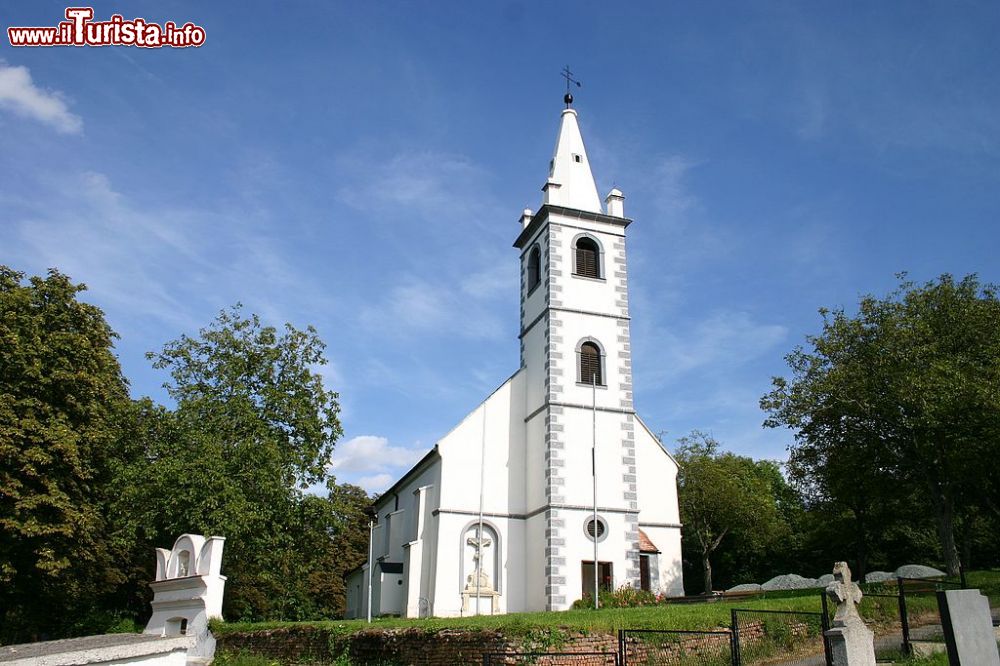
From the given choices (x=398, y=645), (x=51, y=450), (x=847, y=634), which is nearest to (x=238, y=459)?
(x=51, y=450)

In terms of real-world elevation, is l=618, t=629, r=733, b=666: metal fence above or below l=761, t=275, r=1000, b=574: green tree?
below

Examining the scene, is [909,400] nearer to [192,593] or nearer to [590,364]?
[590,364]

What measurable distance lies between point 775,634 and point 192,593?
1382cm

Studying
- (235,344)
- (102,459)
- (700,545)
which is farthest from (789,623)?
(700,545)

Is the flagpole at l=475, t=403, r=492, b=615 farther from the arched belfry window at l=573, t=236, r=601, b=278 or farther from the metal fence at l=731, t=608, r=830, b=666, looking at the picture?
the metal fence at l=731, t=608, r=830, b=666

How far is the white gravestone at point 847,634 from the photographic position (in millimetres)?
11703

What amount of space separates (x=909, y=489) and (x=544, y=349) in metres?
14.6

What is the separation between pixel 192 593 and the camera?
1948 cm

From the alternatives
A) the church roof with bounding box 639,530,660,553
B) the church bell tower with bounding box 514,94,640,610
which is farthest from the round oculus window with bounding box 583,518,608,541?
the church roof with bounding box 639,530,660,553

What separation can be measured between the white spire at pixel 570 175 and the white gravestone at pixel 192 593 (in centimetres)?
1979

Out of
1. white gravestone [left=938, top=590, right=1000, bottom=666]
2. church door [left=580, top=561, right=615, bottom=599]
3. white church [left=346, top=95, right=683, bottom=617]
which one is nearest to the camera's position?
white gravestone [left=938, top=590, right=1000, bottom=666]

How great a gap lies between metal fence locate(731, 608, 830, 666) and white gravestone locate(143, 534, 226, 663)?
41.2 feet

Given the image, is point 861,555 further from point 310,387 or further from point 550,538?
point 310,387

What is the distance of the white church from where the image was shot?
28031 millimetres
